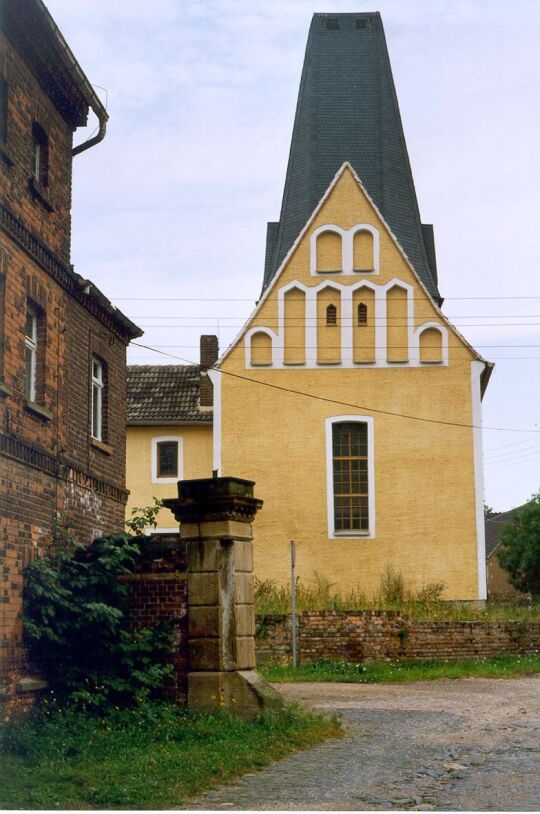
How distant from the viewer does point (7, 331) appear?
1323 cm

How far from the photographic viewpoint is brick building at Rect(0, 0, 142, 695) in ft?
42.9

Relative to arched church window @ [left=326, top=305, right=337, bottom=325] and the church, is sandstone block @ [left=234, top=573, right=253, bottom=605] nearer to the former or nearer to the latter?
the church

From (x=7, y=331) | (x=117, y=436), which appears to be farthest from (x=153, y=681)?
(x=117, y=436)

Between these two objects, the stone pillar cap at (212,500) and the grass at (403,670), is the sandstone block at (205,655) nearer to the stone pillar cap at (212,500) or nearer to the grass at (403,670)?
the stone pillar cap at (212,500)

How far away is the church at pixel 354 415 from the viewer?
3055 centimetres

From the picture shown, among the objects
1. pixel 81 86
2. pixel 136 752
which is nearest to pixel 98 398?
pixel 81 86

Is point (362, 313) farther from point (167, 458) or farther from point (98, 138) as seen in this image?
point (98, 138)

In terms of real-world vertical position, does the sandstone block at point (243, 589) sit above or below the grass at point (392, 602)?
above

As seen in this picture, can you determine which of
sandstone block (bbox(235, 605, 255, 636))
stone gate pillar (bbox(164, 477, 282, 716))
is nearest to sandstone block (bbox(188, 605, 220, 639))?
stone gate pillar (bbox(164, 477, 282, 716))

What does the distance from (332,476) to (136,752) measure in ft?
67.7

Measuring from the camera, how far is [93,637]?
43.2 feet

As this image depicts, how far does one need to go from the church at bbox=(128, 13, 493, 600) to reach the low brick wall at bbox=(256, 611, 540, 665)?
5.59 metres

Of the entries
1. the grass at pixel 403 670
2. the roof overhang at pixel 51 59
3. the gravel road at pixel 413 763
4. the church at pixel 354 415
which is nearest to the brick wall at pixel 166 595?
the gravel road at pixel 413 763

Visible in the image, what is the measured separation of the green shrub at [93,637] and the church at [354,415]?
56.6 ft
